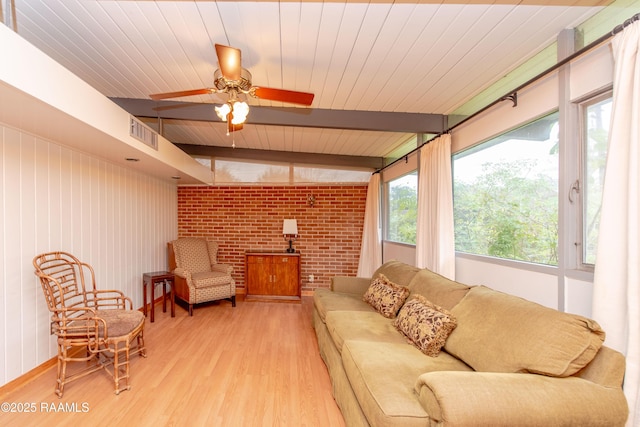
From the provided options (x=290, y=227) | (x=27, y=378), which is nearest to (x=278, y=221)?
(x=290, y=227)

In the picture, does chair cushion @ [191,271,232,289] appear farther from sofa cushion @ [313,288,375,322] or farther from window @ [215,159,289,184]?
window @ [215,159,289,184]

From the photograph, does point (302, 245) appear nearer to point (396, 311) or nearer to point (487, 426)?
point (396, 311)

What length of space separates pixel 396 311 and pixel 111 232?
3.44 m

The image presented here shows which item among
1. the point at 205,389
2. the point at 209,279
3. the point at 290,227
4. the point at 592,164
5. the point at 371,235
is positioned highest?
the point at 592,164

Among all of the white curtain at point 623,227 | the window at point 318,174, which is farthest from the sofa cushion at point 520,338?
the window at point 318,174

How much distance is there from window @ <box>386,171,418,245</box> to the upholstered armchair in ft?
9.01

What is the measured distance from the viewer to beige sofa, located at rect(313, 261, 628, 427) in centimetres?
118

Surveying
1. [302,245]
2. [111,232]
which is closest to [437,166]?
[302,245]

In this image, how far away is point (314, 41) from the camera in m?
1.96

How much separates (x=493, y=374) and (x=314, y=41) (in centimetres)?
216

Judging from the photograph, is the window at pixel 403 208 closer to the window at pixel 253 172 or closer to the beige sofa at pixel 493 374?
the window at pixel 253 172

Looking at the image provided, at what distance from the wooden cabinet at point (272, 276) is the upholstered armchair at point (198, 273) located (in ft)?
1.24

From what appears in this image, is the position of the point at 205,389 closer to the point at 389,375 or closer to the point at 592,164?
the point at 389,375

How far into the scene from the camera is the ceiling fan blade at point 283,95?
2.05m
